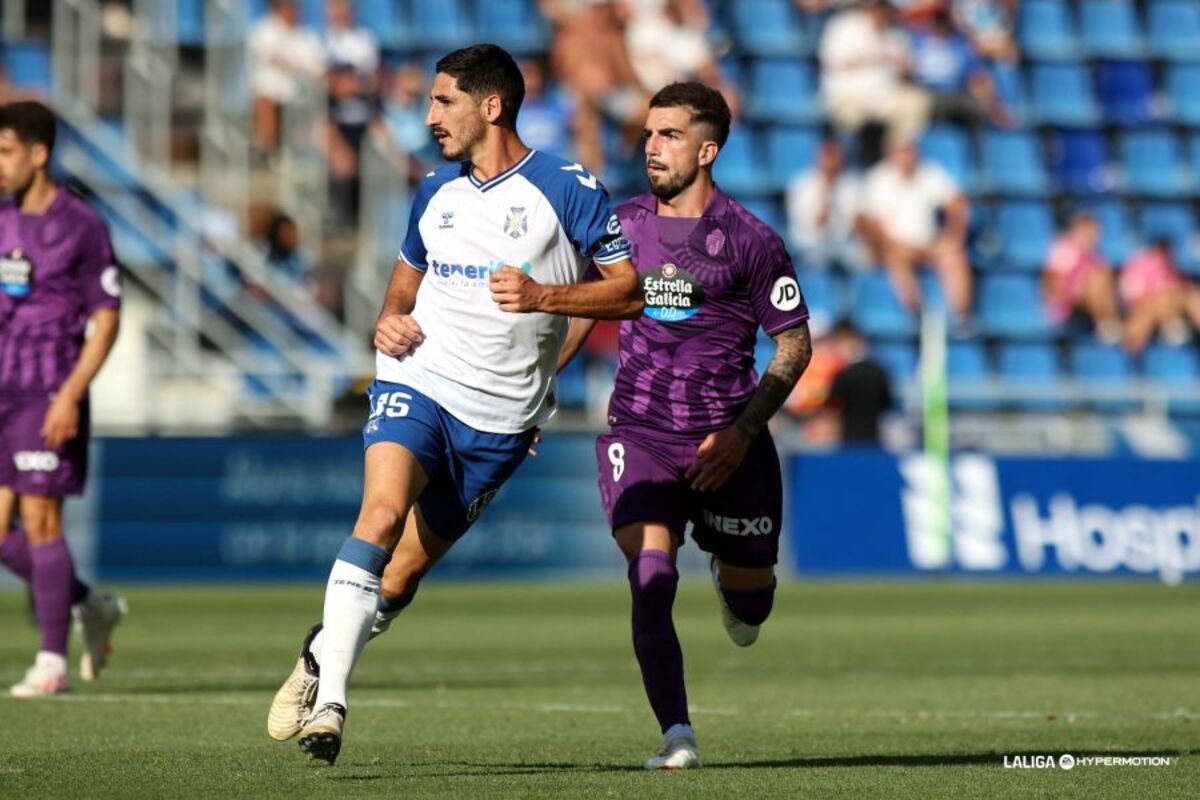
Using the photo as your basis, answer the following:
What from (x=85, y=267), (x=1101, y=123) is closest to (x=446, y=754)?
(x=85, y=267)

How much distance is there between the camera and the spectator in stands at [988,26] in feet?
93.1

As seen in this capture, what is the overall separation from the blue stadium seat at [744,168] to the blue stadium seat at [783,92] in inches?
16.6

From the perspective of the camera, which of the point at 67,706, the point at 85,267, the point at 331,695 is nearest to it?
the point at 331,695

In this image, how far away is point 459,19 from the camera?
26.5 m

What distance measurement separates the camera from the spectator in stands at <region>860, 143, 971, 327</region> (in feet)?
84.4

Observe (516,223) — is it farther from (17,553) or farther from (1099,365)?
(1099,365)

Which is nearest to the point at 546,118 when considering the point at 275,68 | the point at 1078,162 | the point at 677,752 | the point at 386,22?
the point at 386,22

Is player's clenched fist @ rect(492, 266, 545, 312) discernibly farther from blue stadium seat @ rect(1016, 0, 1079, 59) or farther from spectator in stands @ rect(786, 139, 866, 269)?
blue stadium seat @ rect(1016, 0, 1079, 59)

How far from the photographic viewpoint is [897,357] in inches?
1005

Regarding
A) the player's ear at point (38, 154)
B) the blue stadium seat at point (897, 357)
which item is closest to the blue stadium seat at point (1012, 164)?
the blue stadium seat at point (897, 357)

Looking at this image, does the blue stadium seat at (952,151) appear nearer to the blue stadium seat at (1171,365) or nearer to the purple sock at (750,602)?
the blue stadium seat at (1171,365)

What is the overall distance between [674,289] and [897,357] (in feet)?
57.5

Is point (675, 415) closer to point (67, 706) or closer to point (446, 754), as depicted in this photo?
point (446, 754)

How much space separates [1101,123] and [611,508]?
2187cm
